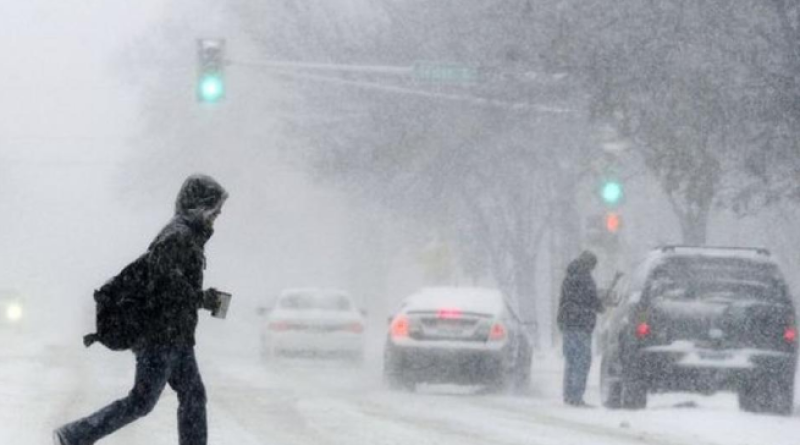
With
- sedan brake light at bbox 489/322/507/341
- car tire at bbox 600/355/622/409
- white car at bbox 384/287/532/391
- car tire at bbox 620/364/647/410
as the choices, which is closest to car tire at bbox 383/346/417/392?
white car at bbox 384/287/532/391

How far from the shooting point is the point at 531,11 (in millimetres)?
33719

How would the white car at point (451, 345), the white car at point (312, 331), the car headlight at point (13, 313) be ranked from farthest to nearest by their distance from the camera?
the car headlight at point (13, 313) < the white car at point (312, 331) < the white car at point (451, 345)

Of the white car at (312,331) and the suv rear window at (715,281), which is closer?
the suv rear window at (715,281)

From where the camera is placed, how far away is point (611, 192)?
3581 cm

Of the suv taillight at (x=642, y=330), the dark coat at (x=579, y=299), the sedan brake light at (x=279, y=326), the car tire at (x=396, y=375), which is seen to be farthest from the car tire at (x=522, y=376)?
the sedan brake light at (x=279, y=326)

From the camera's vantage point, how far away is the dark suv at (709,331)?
2328 cm

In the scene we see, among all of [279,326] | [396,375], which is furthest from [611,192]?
[396,375]

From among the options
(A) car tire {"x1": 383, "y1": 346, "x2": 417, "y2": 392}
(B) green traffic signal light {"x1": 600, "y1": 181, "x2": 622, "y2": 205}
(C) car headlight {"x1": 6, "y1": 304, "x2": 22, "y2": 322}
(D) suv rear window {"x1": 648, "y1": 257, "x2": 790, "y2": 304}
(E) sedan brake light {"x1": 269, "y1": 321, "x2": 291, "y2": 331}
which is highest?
(B) green traffic signal light {"x1": 600, "y1": 181, "x2": 622, "y2": 205}

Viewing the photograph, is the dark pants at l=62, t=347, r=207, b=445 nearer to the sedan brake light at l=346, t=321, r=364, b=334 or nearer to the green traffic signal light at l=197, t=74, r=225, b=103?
the sedan brake light at l=346, t=321, r=364, b=334

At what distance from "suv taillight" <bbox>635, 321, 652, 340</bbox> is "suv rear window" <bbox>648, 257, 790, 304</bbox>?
0.32 meters

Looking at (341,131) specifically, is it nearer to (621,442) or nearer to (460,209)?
(460,209)

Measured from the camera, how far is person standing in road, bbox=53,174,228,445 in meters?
12.2

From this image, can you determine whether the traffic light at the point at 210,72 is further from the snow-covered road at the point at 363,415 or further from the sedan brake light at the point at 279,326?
the snow-covered road at the point at 363,415

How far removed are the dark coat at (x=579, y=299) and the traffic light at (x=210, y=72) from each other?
12448mm
